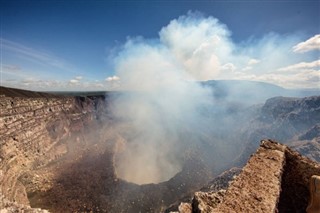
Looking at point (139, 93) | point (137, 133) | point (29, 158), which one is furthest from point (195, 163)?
point (139, 93)

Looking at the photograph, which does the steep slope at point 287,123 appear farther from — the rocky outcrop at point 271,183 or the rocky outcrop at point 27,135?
the rocky outcrop at point 271,183

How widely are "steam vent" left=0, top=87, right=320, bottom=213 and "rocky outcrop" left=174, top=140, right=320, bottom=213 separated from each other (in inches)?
1.3

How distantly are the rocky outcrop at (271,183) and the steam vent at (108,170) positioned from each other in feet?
0.11

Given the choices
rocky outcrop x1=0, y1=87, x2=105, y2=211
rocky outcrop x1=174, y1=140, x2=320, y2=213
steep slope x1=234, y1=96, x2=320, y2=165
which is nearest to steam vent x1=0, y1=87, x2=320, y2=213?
rocky outcrop x1=174, y1=140, x2=320, y2=213

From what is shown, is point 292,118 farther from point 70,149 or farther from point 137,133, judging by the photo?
point 70,149

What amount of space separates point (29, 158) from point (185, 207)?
2315 inches

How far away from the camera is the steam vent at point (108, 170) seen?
916 cm

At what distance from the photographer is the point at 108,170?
68.6 meters

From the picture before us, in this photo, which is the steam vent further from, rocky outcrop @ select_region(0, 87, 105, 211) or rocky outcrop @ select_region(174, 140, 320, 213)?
rocky outcrop @ select_region(0, 87, 105, 211)

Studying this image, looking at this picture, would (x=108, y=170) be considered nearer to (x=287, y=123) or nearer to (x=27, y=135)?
(x=27, y=135)

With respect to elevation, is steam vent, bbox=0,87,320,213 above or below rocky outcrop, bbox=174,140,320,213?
below

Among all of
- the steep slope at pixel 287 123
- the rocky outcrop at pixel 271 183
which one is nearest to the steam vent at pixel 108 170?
the rocky outcrop at pixel 271 183

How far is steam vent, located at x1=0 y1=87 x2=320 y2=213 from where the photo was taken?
9.16 metres

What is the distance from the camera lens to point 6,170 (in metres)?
48.1
